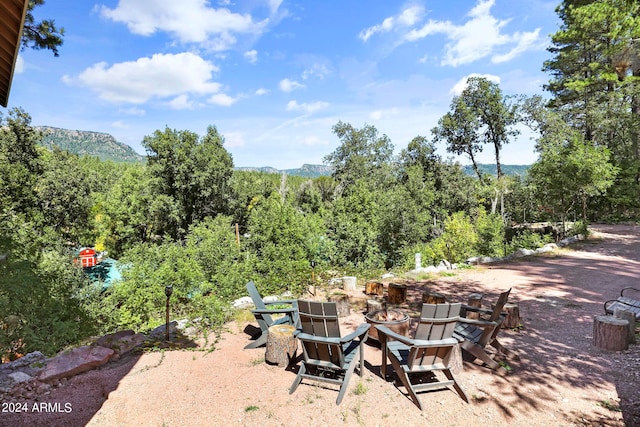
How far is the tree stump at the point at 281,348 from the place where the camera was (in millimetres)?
4086

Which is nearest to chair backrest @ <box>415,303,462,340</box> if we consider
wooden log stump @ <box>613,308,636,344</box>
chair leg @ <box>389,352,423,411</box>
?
chair leg @ <box>389,352,423,411</box>

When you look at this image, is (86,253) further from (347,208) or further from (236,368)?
(236,368)

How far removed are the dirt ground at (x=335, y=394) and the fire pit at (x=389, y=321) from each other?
0.36 metres

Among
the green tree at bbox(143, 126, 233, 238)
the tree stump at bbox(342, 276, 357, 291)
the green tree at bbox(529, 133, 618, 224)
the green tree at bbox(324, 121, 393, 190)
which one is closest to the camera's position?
the tree stump at bbox(342, 276, 357, 291)

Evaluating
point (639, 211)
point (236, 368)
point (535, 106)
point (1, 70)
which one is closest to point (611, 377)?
point (236, 368)

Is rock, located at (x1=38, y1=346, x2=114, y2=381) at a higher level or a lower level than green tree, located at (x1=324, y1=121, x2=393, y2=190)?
lower

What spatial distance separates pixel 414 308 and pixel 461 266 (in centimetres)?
441

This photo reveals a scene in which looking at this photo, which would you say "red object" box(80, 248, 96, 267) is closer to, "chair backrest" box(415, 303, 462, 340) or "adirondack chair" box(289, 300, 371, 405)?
"adirondack chair" box(289, 300, 371, 405)

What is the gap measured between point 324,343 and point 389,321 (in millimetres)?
1178

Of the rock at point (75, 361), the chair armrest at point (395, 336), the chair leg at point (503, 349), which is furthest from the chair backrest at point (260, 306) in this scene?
the chair leg at point (503, 349)

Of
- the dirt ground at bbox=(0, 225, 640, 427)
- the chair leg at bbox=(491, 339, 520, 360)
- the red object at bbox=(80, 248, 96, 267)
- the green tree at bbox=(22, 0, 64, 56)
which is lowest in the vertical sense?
the red object at bbox=(80, 248, 96, 267)

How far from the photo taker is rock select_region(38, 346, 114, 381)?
3.55m

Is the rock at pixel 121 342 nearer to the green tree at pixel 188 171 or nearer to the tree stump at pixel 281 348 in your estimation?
the tree stump at pixel 281 348

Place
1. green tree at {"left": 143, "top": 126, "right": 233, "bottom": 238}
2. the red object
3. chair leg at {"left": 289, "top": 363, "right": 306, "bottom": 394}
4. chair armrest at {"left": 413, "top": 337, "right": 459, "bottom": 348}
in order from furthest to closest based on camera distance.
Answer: green tree at {"left": 143, "top": 126, "right": 233, "bottom": 238} → the red object → chair leg at {"left": 289, "top": 363, "right": 306, "bottom": 394} → chair armrest at {"left": 413, "top": 337, "right": 459, "bottom": 348}
